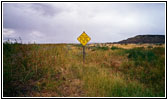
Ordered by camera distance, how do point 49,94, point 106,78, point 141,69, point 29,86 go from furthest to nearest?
point 141,69
point 106,78
point 29,86
point 49,94

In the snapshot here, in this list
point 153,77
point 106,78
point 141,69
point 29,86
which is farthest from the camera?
point 141,69

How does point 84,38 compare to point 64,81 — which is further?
point 84,38

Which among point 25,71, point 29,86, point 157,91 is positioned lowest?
point 157,91

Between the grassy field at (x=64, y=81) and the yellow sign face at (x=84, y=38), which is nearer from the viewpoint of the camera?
the grassy field at (x=64, y=81)

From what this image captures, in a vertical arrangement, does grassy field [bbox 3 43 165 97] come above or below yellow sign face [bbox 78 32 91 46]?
below

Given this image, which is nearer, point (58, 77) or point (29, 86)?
point (29, 86)

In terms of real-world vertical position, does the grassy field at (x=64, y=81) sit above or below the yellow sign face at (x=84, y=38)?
below

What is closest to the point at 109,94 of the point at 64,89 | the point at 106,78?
the point at 106,78

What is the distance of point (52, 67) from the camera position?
512cm

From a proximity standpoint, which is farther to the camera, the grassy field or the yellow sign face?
the yellow sign face

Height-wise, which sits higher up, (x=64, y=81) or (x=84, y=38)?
(x=84, y=38)

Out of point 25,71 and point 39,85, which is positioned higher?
A: point 25,71

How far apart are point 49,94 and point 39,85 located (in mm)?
543

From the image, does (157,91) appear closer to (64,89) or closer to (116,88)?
(116,88)
